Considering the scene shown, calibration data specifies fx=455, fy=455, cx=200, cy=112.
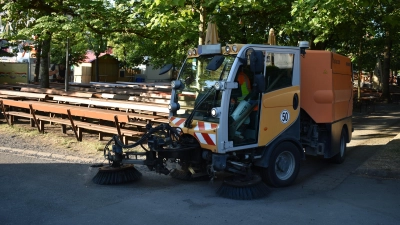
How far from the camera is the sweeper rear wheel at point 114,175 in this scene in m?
7.62

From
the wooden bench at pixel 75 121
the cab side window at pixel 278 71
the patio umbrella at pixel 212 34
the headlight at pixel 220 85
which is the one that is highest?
the patio umbrella at pixel 212 34

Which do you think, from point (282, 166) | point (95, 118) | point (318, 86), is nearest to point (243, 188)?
point (282, 166)

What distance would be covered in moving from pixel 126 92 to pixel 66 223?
10.2m

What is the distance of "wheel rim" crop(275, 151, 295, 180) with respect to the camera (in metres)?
7.88

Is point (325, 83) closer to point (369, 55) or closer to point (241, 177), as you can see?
point (241, 177)

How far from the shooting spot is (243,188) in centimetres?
700

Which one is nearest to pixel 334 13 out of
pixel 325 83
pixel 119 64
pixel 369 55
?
pixel 325 83

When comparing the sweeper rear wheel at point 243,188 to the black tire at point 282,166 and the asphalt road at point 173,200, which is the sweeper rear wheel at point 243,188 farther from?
the black tire at point 282,166

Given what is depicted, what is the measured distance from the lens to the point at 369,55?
33.2 metres

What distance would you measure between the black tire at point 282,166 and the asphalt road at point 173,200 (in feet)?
0.57

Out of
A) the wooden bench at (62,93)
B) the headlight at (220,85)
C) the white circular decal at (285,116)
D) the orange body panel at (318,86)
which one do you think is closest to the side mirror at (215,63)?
the headlight at (220,85)

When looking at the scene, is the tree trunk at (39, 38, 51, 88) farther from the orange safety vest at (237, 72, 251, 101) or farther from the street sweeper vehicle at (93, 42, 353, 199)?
the orange safety vest at (237, 72, 251, 101)

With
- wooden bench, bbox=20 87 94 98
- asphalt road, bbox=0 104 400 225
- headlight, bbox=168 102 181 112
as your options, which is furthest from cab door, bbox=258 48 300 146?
wooden bench, bbox=20 87 94 98

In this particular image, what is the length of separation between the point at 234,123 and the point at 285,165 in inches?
58.8
